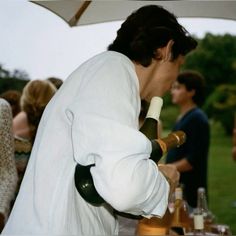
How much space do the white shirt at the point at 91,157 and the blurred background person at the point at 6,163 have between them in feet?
1.73

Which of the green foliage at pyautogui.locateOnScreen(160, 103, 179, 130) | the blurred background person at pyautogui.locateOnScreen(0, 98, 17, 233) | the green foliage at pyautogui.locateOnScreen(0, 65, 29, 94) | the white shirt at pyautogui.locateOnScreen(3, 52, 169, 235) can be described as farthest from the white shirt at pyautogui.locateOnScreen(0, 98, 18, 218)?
the green foliage at pyautogui.locateOnScreen(160, 103, 179, 130)

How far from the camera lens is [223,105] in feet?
21.5

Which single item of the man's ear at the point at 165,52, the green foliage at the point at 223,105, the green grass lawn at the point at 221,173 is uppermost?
the man's ear at the point at 165,52

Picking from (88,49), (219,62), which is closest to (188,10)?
(88,49)

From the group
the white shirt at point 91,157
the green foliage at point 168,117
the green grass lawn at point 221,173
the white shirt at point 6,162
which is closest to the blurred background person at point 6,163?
the white shirt at point 6,162

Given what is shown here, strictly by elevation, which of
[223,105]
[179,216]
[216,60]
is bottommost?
[223,105]

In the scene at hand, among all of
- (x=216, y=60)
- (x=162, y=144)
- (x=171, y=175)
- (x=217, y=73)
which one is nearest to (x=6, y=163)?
(x=171, y=175)

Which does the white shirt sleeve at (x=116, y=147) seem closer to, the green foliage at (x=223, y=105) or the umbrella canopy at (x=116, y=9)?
the umbrella canopy at (x=116, y=9)

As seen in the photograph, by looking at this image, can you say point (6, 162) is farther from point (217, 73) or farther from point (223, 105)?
point (217, 73)

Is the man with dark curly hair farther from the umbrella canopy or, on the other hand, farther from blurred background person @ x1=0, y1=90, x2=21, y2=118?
blurred background person @ x1=0, y1=90, x2=21, y2=118

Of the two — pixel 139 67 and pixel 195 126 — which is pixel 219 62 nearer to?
pixel 195 126

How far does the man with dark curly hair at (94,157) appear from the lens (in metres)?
0.63

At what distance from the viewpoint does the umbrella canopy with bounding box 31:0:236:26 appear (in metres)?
1.73

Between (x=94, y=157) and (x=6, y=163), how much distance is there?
758mm
